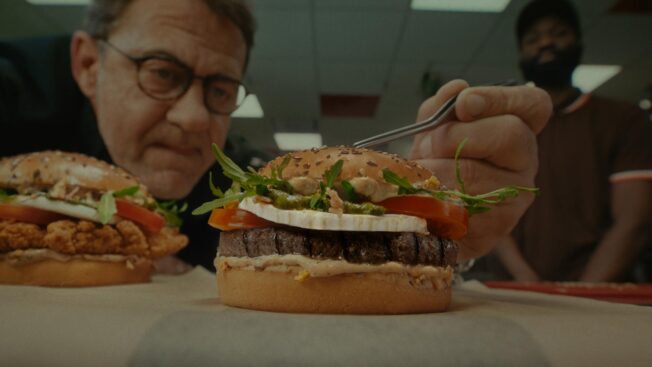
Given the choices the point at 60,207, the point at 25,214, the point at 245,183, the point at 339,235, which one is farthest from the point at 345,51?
the point at 339,235

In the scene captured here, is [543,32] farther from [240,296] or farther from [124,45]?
[240,296]

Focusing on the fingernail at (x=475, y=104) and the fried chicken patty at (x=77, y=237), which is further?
the fried chicken patty at (x=77, y=237)

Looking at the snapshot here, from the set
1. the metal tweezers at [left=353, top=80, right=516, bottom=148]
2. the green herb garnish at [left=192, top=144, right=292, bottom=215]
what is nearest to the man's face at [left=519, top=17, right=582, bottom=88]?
the metal tweezers at [left=353, top=80, right=516, bottom=148]

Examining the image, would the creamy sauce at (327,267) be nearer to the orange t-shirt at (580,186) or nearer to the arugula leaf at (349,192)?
the arugula leaf at (349,192)

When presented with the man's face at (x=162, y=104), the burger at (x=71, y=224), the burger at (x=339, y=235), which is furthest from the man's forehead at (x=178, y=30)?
the burger at (x=339, y=235)

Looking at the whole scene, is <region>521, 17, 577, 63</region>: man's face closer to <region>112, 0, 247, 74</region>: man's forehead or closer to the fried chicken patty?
<region>112, 0, 247, 74</region>: man's forehead

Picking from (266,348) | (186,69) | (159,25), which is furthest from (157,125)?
(266,348)
